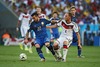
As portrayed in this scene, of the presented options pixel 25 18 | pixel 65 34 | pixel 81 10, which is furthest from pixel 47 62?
pixel 81 10

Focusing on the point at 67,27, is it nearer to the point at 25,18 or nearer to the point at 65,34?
the point at 65,34

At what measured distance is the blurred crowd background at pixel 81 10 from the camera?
36.8 metres

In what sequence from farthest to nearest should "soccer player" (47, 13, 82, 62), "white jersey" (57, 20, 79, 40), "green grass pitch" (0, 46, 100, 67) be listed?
"white jersey" (57, 20, 79, 40)
"soccer player" (47, 13, 82, 62)
"green grass pitch" (0, 46, 100, 67)

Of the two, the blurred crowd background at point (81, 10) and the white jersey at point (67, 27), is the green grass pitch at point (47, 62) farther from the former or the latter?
the blurred crowd background at point (81, 10)

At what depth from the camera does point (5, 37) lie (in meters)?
35.7

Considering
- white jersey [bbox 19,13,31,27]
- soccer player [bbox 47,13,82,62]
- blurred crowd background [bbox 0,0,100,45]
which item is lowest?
blurred crowd background [bbox 0,0,100,45]

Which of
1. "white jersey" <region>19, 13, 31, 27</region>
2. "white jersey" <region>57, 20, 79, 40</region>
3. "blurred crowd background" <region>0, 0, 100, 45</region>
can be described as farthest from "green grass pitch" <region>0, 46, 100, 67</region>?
"blurred crowd background" <region>0, 0, 100, 45</region>

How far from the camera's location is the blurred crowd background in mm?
36812

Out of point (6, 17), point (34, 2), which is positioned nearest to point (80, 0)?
point (34, 2)

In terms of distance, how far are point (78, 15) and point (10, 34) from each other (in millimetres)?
6100

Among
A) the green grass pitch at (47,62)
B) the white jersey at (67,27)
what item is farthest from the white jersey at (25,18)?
the white jersey at (67,27)

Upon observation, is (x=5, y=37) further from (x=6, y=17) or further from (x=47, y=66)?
(x=47, y=66)

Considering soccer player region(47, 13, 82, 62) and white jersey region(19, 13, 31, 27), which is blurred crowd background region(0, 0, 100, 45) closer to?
white jersey region(19, 13, 31, 27)

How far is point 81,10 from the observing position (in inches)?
1521
